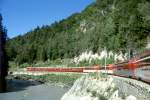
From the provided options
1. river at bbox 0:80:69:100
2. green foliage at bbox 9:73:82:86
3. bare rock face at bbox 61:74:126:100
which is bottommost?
river at bbox 0:80:69:100

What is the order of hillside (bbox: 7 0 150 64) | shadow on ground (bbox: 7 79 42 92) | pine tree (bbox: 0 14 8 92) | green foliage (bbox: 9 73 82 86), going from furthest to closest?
shadow on ground (bbox: 7 79 42 92)
green foliage (bbox: 9 73 82 86)
pine tree (bbox: 0 14 8 92)
hillside (bbox: 7 0 150 64)

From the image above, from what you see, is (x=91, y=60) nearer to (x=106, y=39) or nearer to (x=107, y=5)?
(x=106, y=39)

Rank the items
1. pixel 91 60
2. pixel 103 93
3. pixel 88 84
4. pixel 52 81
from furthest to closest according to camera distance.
→ pixel 91 60 → pixel 52 81 → pixel 88 84 → pixel 103 93

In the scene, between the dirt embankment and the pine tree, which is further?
the pine tree

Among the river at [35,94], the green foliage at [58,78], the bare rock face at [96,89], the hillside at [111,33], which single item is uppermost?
the hillside at [111,33]

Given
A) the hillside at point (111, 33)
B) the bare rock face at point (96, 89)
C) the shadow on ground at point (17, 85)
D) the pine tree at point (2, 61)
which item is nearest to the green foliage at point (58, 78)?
the shadow on ground at point (17, 85)

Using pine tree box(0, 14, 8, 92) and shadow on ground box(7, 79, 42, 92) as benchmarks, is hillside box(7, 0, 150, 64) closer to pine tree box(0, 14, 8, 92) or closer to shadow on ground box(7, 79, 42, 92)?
shadow on ground box(7, 79, 42, 92)

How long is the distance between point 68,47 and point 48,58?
2123cm

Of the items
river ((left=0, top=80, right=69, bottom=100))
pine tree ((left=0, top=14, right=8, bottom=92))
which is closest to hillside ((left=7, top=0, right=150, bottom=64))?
pine tree ((left=0, top=14, right=8, bottom=92))

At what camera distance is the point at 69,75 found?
99250 millimetres

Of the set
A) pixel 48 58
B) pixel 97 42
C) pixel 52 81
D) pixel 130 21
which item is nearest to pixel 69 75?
pixel 52 81

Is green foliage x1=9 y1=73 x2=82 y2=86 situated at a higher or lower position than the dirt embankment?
higher

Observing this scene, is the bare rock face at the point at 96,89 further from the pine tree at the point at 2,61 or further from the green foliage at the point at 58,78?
the green foliage at the point at 58,78

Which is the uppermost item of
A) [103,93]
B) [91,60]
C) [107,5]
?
[107,5]
